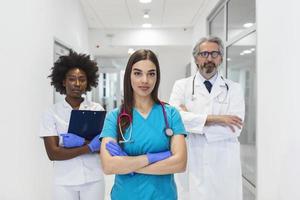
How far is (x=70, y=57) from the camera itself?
1.91 meters

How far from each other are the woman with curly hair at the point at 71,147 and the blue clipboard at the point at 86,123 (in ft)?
0.14

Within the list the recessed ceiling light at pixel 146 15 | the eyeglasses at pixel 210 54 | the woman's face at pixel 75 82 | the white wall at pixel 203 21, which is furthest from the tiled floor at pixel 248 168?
the recessed ceiling light at pixel 146 15

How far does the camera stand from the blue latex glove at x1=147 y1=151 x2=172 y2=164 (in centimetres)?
123

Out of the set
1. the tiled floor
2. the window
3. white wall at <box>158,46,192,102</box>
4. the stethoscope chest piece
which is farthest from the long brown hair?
white wall at <box>158,46,192,102</box>

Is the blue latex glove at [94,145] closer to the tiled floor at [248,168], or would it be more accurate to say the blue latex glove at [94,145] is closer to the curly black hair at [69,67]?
the curly black hair at [69,67]

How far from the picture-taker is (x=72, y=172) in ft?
5.73

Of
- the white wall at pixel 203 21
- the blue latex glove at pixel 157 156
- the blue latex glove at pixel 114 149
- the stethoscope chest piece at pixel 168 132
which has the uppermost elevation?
the white wall at pixel 203 21

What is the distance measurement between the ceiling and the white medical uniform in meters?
3.39

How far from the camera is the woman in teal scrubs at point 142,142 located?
1.24 meters

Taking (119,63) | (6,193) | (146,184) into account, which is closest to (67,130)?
(146,184)

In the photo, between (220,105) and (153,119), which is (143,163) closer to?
(153,119)

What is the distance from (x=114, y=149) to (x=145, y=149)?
0.43 ft
